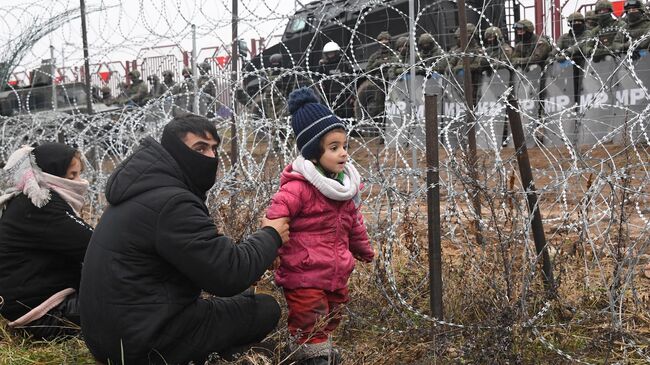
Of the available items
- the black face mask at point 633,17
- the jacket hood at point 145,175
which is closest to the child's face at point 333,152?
the jacket hood at point 145,175

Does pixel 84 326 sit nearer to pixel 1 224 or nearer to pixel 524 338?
pixel 1 224

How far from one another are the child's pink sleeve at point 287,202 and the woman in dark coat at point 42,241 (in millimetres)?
1165

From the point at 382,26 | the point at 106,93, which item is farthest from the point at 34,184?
the point at 106,93

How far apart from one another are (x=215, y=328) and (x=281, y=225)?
480mm

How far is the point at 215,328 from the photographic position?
291 centimetres

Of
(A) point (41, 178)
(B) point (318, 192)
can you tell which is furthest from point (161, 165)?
(A) point (41, 178)

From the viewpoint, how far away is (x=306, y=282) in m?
2.95

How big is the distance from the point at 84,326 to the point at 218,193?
1.95m

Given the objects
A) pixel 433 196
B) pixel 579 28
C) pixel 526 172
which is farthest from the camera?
pixel 579 28

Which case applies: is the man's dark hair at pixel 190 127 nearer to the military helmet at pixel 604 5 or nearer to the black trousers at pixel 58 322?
the black trousers at pixel 58 322

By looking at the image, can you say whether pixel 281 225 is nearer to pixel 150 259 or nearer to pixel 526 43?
pixel 150 259

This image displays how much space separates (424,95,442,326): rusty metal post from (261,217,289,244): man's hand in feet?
2.02

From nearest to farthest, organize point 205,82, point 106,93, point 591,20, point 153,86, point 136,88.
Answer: point 205,82, point 591,20, point 153,86, point 136,88, point 106,93

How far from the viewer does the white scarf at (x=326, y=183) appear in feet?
9.57
